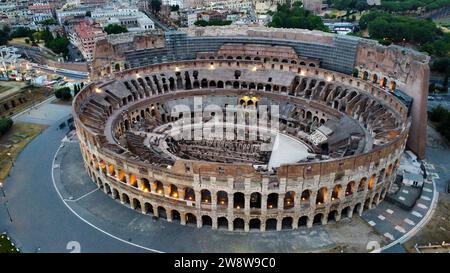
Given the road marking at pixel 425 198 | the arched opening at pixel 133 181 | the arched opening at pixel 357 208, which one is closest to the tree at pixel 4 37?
the arched opening at pixel 133 181

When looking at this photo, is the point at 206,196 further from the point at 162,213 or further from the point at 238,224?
the point at 162,213

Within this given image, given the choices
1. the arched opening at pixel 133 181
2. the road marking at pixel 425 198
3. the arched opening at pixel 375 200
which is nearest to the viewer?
the arched opening at pixel 133 181

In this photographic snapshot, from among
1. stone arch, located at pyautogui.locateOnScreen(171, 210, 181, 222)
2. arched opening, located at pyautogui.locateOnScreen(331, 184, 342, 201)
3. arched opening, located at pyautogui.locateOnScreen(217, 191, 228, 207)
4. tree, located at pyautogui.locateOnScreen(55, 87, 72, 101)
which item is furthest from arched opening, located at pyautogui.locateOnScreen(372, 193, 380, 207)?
tree, located at pyautogui.locateOnScreen(55, 87, 72, 101)

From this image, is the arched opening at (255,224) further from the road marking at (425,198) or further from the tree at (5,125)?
the tree at (5,125)

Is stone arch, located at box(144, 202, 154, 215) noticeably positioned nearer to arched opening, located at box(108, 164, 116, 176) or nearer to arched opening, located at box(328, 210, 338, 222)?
arched opening, located at box(108, 164, 116, 176)

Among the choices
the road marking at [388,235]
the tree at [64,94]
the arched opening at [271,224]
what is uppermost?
the tree at [64,94]

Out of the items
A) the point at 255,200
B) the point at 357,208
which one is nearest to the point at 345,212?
the point at 357,208
